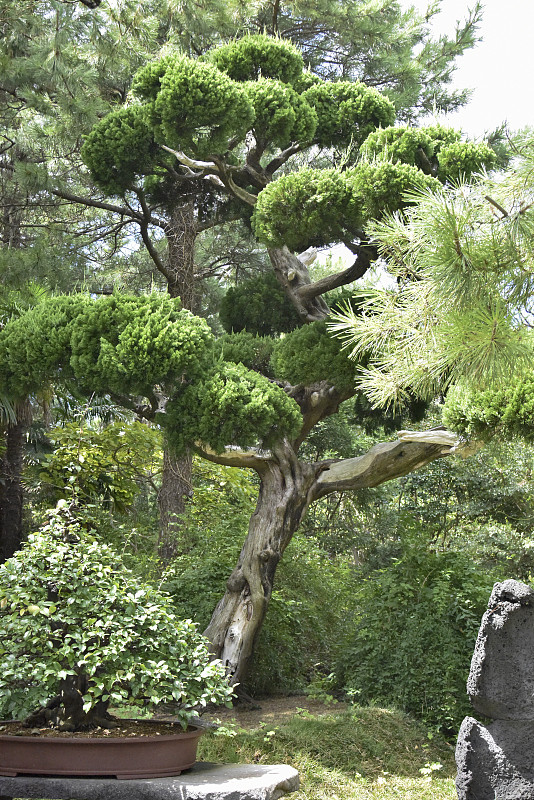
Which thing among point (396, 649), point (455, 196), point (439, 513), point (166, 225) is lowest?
point (396, 649)

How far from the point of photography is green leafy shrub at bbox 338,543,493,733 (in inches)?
194

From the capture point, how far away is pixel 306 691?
19.2ft

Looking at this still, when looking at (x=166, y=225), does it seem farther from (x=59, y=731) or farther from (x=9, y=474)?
(x=59, y=731)

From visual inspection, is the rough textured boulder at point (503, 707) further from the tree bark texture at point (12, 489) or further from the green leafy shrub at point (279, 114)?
the tree bark texture at point (12, 489)

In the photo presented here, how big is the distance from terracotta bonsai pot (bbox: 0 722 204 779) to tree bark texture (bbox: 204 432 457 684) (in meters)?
2.54

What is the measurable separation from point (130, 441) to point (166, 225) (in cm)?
242

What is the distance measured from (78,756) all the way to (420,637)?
3.06 m

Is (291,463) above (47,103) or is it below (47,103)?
below

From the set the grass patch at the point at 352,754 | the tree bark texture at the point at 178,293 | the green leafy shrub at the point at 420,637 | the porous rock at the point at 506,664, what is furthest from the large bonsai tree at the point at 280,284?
the porous rock at the point at 506,664

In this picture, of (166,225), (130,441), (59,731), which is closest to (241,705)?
(59,731)

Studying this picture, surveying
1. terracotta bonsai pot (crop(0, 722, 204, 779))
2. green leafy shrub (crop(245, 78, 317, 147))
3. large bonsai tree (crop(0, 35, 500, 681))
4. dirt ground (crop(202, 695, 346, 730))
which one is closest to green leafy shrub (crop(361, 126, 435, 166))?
large bonsai tree (crop(0, 35, 500, 681))

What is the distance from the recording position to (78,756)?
2.71 metres

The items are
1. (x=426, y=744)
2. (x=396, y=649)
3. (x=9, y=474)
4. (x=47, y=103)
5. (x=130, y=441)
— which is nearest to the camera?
(x=426, y=744)

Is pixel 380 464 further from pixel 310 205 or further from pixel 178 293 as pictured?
pixel 178 293
